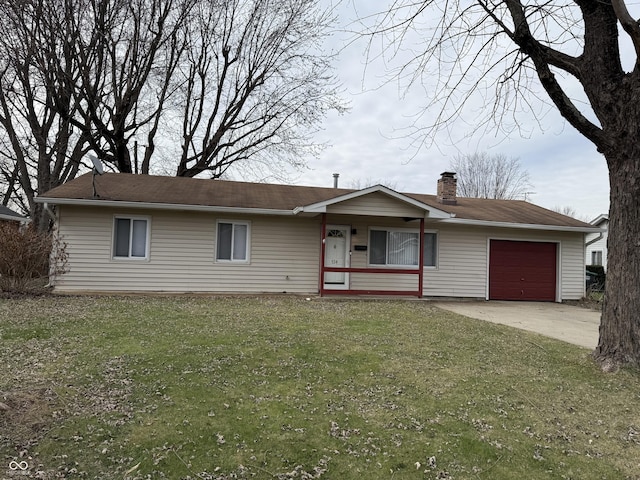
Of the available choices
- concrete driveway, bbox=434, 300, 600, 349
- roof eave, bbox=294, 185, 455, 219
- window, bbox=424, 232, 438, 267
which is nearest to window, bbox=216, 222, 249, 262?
roof eave, bbox=294, 185, 455, 219

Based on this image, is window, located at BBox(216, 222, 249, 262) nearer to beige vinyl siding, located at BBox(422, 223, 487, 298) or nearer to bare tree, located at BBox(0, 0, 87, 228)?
beige vinyl siding, located at BBox(422, 223, 487, 298)

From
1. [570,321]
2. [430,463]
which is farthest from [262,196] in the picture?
[430,463]

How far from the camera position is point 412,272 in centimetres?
1174

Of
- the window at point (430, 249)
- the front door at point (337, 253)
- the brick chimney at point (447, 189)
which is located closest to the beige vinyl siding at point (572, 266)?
the brick chimney at point (447, 189)

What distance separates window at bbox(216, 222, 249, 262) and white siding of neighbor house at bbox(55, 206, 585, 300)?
162 mm

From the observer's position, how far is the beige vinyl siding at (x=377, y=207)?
11133 millimetres

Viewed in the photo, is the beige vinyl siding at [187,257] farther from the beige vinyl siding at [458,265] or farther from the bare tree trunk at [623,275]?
the bare tree trunk at [623,275]

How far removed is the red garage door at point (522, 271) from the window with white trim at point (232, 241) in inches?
293

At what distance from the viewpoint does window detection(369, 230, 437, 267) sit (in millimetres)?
12578

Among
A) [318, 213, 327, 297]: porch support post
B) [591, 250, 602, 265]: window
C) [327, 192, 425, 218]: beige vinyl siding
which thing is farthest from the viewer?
[591, 250, 602, 265]: window

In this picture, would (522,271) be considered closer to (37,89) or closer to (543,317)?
(543,317)

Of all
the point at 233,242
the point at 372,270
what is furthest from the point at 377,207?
the point at 233,242

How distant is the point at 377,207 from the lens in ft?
37.0

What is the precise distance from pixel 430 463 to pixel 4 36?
1814 centimetres
